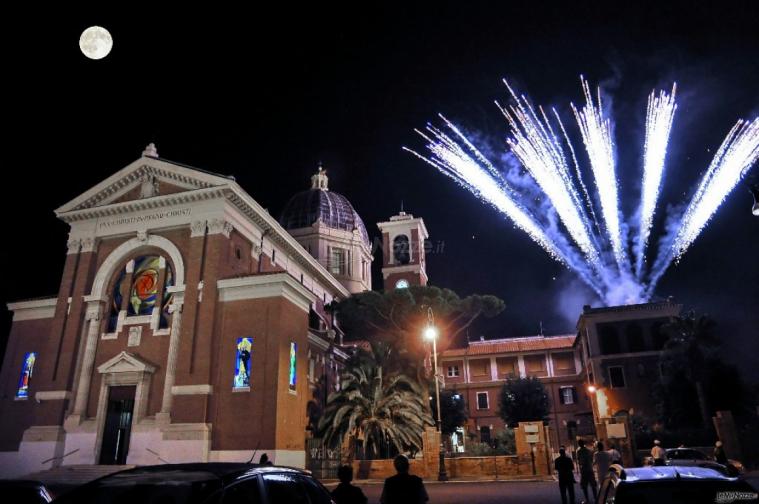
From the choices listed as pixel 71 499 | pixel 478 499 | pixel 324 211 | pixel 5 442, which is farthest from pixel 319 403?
pixel 71 499

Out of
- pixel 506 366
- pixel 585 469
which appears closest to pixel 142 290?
pixel 585 469

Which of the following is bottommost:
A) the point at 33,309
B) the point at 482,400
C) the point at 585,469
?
the point at 585,469

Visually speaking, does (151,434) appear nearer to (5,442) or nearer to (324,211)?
(5,442)

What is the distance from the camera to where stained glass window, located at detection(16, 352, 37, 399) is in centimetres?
3008

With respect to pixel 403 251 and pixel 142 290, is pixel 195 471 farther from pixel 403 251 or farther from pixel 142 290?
pixel 403 251

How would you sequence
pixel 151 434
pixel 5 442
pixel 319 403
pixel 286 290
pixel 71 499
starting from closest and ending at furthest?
1. pixel 71 499
2. pixel 151 434
3. pixel 286 290
4. pixel 5 442
5. pixel 319 403

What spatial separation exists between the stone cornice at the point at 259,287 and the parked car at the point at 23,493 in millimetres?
20391

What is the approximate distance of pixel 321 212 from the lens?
58156 millimetres

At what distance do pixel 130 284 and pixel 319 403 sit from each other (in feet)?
45.7

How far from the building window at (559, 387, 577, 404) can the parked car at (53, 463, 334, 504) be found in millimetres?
53531

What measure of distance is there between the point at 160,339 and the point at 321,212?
32.2 m

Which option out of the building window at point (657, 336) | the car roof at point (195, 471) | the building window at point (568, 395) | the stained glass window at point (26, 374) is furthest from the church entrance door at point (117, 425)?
the building window at point (568, 395)

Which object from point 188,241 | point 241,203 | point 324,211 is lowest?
point 188,241

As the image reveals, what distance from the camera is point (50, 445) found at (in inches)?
1049
